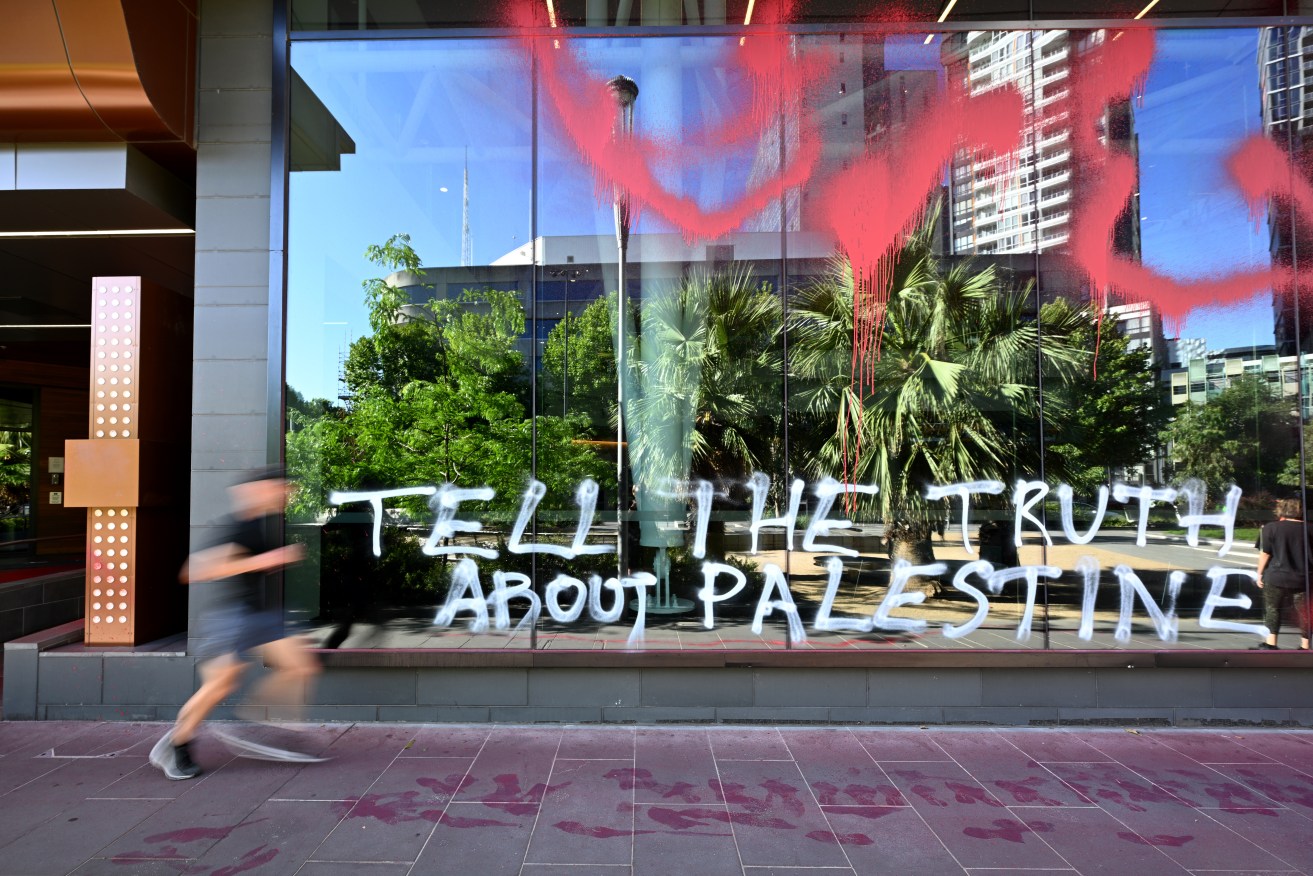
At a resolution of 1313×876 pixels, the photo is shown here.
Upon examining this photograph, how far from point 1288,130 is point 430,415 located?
7028mm

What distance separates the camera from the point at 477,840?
11.0 ft

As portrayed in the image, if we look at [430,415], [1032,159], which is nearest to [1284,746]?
[1032,159]

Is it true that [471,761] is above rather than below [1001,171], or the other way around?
below

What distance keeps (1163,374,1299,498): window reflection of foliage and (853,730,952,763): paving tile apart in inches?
114

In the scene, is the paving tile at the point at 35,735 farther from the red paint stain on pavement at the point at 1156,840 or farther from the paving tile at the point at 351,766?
the red paint stain on pavement at the point at 1156,840

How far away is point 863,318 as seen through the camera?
18.3ft

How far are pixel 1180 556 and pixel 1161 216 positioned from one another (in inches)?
106

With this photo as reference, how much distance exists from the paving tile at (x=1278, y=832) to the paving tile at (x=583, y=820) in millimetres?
3052

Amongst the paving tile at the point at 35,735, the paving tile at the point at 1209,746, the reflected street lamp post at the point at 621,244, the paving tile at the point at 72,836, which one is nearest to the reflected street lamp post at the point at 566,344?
the reflected street lamp post at the point at 621,244

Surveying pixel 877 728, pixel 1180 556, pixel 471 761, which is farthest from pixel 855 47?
pixel 471 761

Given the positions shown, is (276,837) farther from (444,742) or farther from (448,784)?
(444,742)

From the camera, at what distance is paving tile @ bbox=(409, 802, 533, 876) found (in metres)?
3.13


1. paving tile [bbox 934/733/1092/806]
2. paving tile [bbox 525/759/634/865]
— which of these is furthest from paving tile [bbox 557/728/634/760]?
paving tile [bbox 934/733/1092/806]

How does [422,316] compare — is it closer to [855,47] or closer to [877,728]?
[855,47]
